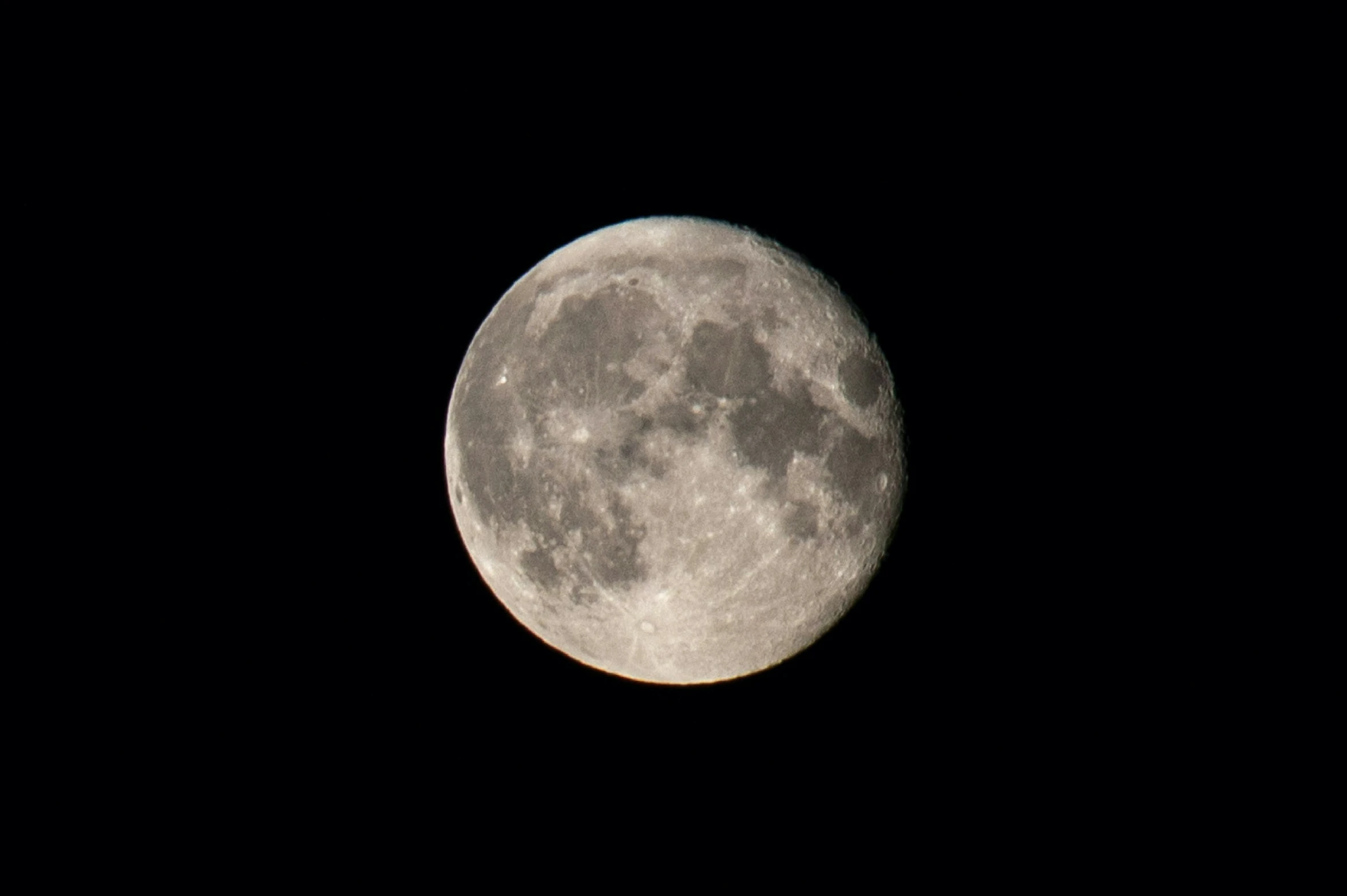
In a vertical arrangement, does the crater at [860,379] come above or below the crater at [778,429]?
above

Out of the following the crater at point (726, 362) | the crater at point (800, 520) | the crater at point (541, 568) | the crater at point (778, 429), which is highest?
the crater at point (726, 362)

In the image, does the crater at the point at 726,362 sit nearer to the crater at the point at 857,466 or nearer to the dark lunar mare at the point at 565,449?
the dark lunar mare at the point at 565,449

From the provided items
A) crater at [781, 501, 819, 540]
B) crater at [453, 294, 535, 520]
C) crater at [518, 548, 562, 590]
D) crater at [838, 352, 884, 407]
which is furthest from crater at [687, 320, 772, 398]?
crater at [518, 548, 562, 590]

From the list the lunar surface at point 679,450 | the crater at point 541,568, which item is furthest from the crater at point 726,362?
the crater at point 541,568

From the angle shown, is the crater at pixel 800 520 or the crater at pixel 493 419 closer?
the crater at pixel 800 520

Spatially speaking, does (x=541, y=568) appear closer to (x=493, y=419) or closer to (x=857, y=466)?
(x=493, y=419)

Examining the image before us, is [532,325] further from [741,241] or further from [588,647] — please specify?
[588,647]
